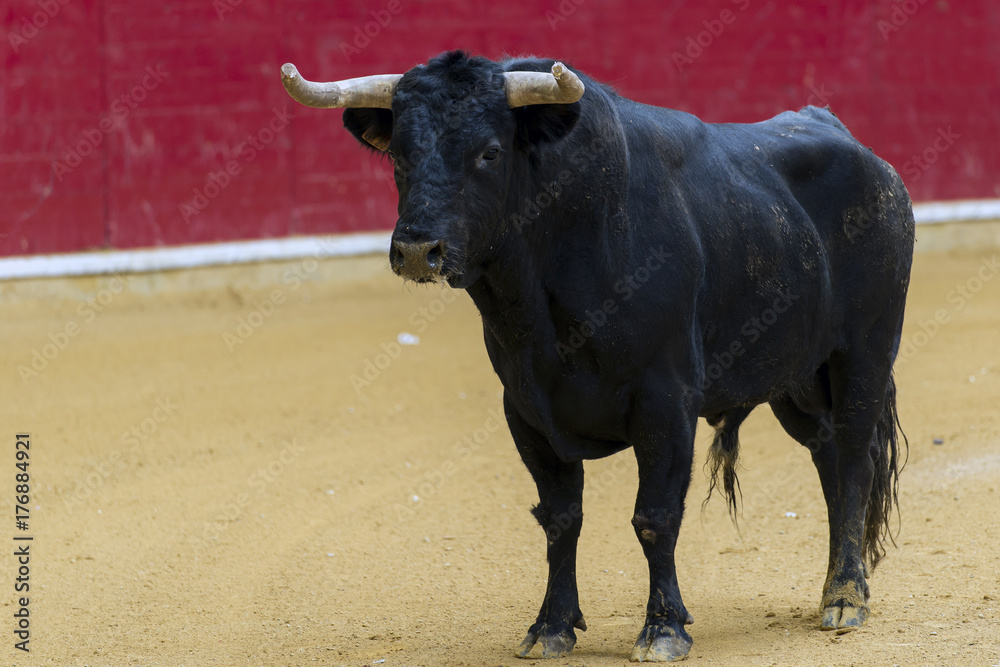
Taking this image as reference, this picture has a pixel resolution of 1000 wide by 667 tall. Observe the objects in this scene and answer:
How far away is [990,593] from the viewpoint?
5516mm

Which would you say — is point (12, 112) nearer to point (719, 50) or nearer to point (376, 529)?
point (376, 529)

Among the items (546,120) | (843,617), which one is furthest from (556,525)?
(546,120)

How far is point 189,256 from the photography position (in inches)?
449

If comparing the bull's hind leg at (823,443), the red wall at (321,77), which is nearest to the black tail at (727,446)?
the bull's hind leg at (823,443)

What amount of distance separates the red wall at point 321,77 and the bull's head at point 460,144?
7.36 meters

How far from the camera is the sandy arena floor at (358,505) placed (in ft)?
17.5

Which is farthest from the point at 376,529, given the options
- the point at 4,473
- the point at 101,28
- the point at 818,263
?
the point at 101,28

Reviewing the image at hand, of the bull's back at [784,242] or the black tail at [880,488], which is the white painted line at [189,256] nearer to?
the bull's back at [784,242]

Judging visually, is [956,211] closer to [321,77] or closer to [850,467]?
[321,77]

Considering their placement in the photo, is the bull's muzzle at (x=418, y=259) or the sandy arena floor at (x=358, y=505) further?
the sandy arena floor at (x=358, y=505)

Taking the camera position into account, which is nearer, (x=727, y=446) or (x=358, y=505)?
(x=727, y=446)

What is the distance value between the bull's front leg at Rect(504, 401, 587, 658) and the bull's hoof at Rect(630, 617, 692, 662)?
36 centimetres

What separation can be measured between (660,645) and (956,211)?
1095 centimetres

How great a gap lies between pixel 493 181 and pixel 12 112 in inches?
314
